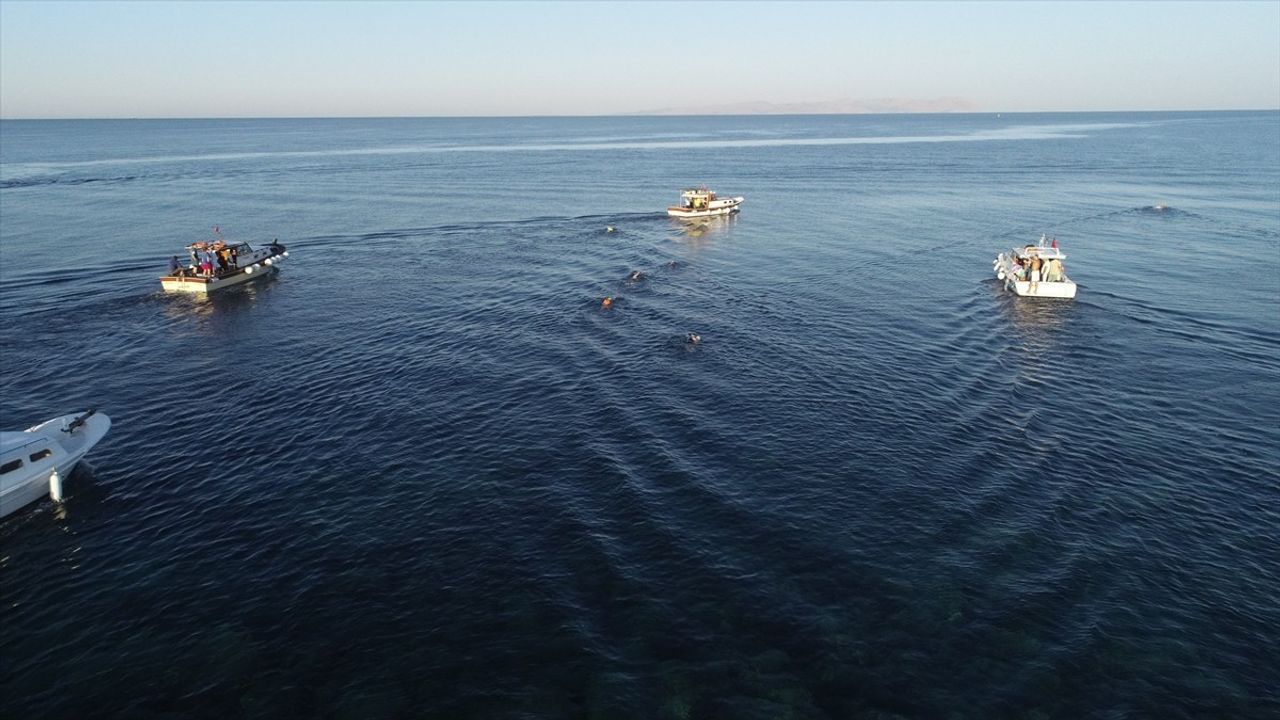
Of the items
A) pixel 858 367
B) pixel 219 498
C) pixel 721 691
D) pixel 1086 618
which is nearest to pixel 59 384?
pixel 219 498

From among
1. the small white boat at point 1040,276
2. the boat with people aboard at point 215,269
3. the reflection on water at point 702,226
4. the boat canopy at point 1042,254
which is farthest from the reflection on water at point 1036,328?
the boat with people aboard at point 215,269

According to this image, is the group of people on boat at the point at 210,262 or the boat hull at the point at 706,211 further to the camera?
the boat hull at the point at 706,211

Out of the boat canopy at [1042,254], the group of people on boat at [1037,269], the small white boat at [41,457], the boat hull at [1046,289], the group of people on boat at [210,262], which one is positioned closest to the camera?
the small white boat at [41,457]

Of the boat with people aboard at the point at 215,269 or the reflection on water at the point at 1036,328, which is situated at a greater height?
the boat with people aboard at the point at 215,269

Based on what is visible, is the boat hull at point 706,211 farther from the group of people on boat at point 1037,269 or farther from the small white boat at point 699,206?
the group of people on boat at point 1037,269

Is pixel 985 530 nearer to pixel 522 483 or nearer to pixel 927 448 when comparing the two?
pixel 927 448

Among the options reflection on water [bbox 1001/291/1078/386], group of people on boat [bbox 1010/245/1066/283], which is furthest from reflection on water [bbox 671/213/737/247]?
reflection on water [bbox 1001/291/1078/386]
